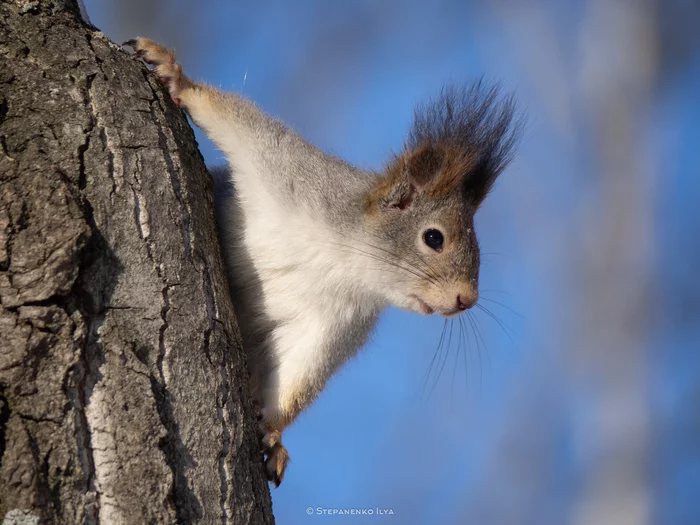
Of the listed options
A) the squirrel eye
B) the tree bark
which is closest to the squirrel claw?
the tree bark

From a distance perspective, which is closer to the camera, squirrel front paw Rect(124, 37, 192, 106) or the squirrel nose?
squirrel front paw Rect(124, 37, 192, 106)

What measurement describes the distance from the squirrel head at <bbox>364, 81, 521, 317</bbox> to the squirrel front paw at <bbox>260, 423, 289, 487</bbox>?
27.8 inches

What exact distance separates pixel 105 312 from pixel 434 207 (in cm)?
155

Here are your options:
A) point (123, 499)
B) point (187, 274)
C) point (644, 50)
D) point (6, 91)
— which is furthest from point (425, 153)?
point (644, 50)

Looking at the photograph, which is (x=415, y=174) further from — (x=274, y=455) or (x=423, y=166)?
(x=274, y=455)

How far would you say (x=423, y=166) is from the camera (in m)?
2.78

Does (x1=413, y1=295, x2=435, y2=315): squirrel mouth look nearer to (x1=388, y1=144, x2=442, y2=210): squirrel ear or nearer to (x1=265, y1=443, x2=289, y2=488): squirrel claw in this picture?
(x1=388, y1=144, x2=442, y2=210): squirrel ear

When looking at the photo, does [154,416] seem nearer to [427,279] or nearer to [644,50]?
[427,279]

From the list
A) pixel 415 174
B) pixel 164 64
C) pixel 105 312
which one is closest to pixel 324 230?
pixel 415 174

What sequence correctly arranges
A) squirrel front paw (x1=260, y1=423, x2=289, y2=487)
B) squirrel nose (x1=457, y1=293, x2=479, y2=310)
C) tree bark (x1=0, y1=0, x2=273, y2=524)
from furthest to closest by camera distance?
squirrel nose (x1=457, y1=293, x2=479, y2=310), squirrel front paw (x1=260, y1=423, x2=289, y2=487), tree bark (x1=0, y1=0, x2=273, y2=524)

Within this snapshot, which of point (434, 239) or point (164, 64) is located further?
point (434, 239)

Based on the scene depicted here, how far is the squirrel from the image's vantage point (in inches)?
104

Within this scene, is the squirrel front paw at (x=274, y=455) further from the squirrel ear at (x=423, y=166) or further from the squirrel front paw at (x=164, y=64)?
the squirrel front paw at (x=164, y=64)

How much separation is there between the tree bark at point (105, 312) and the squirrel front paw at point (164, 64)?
543 mm
